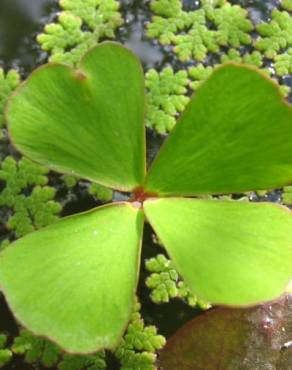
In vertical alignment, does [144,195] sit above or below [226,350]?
above

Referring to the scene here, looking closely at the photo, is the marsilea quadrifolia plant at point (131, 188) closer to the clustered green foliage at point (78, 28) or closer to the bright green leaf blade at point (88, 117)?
the bright green leaf blade at point (88, 117)

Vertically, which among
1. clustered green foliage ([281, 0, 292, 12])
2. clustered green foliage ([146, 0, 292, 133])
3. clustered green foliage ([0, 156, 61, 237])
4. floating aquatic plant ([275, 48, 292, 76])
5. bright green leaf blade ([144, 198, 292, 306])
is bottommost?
clustered green foliage ([0, 156, 61, 237])

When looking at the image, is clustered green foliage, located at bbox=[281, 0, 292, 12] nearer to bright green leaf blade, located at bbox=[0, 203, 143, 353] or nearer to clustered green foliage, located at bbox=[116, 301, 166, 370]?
bright green leaf blade, located at bbox=[0, 203, 143, 353]

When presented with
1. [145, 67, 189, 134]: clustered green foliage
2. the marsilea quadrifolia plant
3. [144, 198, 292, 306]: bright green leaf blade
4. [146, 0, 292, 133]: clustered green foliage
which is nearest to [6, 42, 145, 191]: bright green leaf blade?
the marsilea quadrifolia plant

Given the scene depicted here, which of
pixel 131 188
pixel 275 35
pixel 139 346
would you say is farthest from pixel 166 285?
pixel 275 35

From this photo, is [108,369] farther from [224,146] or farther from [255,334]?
[224,146]

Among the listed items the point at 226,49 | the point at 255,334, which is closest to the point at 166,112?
the point at 226,49
